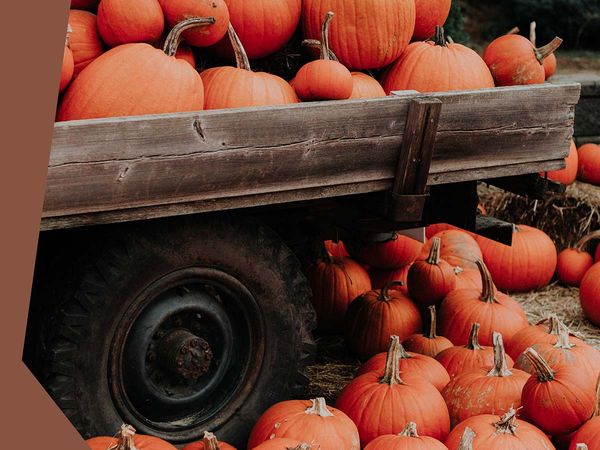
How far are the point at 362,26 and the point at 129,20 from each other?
946mm

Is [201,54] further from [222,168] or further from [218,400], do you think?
[218,400]

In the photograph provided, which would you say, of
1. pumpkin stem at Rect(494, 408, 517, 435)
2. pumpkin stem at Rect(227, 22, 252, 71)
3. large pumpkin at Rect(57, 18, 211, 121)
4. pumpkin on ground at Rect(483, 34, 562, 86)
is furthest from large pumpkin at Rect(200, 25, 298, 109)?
pumpkin stem at Rect(494, 408, 517, 435)

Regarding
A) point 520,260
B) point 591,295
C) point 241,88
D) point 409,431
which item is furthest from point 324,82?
point 520,260

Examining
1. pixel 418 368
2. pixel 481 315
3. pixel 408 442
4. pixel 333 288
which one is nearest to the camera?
pixel 408 442

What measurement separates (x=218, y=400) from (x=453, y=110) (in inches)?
51.2

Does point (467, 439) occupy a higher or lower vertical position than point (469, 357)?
higher

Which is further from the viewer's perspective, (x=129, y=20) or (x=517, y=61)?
(x=517, y=61)

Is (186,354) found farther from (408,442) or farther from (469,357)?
(469,357)

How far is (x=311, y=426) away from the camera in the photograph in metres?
2.94

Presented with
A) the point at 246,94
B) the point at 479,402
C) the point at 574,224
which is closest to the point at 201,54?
the point at 246,94

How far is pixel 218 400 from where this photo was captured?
333cm

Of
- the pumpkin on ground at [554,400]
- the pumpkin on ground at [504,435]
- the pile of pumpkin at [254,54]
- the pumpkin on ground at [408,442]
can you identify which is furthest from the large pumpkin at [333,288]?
the pumpkin on ground at [408,442]

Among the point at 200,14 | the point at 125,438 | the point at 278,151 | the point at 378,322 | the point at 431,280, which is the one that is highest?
the point at 200,14

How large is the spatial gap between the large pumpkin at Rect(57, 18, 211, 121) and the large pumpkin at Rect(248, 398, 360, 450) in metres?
1.02
